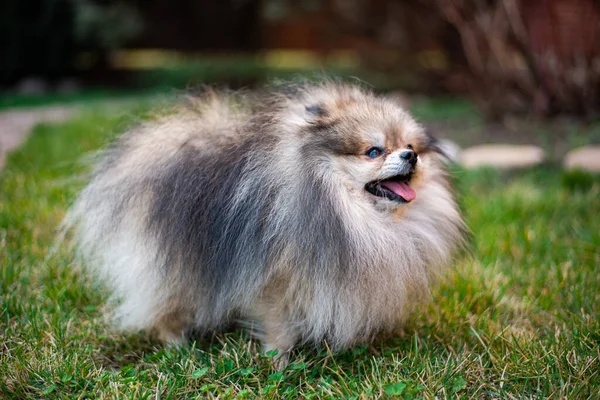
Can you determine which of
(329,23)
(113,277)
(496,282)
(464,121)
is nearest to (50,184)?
(113,277)

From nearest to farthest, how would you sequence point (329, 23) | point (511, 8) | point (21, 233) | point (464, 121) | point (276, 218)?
point (276, 218) < point (21, 233) < point (511, 8) < point (464, 121) < point (329, 23)

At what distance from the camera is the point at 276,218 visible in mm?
2092

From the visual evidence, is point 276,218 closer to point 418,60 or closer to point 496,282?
point 496,282

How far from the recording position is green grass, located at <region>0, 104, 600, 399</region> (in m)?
2.04

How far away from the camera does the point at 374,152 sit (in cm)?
220

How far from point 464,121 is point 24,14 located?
743cm

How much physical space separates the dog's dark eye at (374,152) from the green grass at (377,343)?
2.51 ft

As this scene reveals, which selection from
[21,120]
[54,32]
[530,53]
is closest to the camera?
[530,53]

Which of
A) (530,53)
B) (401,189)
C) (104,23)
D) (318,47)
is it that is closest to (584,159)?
(530,53)

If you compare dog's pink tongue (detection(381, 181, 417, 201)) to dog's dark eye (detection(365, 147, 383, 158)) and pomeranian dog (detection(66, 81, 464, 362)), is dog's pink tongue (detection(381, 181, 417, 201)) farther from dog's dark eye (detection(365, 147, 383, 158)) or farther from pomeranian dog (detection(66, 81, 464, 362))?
dog's dark eye (detection(365, 147, 383, 158))

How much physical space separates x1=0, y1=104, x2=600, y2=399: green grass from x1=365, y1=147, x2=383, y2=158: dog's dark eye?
30.2 inches

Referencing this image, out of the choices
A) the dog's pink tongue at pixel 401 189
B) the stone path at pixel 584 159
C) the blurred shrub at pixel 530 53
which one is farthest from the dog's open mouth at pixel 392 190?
the blurred shrub at pixel 530 53

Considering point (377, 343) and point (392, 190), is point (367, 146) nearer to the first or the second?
point (392, 190)

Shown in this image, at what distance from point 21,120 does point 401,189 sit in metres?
5.85
